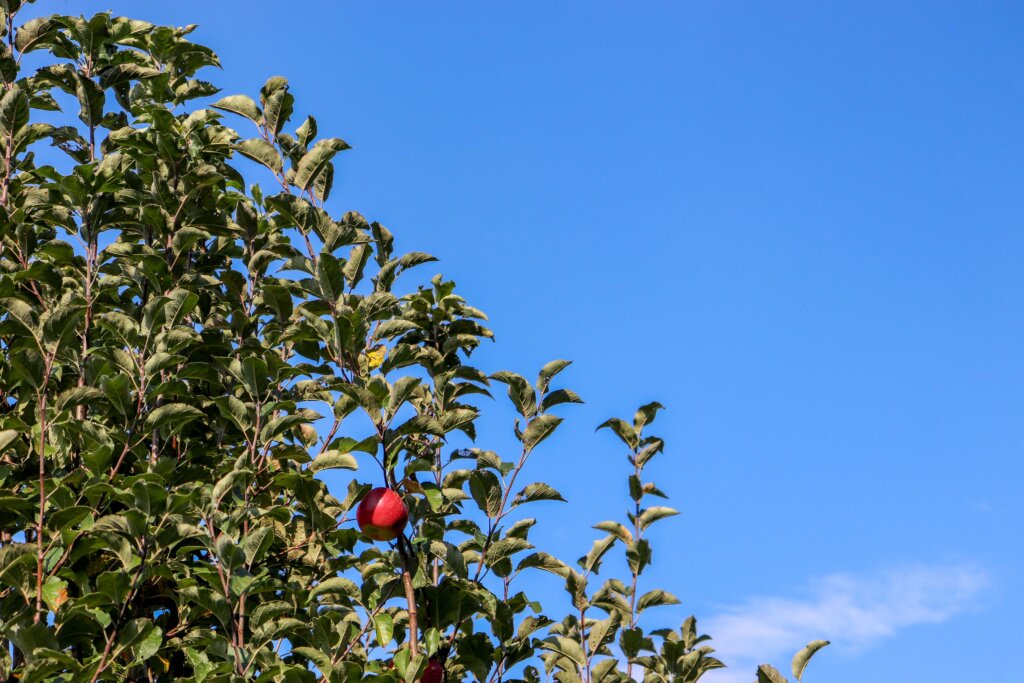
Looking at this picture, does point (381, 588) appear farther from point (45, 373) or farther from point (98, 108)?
point (98, 108)

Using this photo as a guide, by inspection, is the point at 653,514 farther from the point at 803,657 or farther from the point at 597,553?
the point at 803,657

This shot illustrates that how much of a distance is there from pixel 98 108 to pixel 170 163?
791mm

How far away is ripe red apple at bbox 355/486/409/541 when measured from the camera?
3791 millimetres

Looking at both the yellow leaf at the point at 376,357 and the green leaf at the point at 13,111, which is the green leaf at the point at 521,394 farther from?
the green leaf at the point at 13,111

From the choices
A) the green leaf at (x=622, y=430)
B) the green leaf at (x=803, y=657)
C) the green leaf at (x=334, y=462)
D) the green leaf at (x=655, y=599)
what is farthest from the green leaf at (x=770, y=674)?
the green leaf at (x=334, y=462)

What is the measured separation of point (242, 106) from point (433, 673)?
2605mm

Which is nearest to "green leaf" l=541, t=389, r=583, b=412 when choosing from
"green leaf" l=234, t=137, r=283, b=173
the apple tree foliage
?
the apple tree foliage

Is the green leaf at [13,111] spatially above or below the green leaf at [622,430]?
above

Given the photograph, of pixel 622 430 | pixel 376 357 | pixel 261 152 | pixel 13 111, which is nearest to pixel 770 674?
pixel 622 430

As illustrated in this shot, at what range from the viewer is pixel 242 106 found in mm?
4520

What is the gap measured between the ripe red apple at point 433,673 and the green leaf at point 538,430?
37.2 inches

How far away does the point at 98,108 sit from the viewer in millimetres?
5324

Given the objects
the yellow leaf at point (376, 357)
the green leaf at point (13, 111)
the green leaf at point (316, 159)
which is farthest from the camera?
the yellow leaf at point (376, 357)

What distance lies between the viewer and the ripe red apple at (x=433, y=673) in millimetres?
3787
